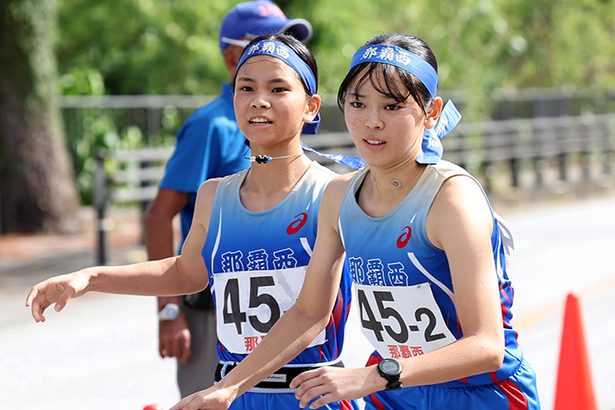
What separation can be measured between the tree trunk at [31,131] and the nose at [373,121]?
12090 millimetres

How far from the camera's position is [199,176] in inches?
203

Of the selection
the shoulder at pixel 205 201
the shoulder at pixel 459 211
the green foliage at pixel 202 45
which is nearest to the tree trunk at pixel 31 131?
the green foliage at pixel 202 45

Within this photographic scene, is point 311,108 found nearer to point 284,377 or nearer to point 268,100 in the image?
point 268,100

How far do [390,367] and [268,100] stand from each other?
1282 millimetres

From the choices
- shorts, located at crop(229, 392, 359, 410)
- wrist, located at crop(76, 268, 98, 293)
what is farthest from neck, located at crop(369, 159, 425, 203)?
wrist, located at crop(76, 268, 98, 293)

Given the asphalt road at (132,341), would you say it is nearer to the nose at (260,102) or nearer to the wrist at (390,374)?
the nose at (260,102)

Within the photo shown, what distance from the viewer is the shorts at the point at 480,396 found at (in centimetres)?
362

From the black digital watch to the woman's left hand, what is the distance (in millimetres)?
61

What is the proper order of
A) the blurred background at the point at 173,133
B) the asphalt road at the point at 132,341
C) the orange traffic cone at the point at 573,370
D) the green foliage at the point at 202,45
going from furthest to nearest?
the green foliage at the point at 202,45, the blurred background at the point at 173,133, the asphalt road at the point at 132,341, the orange traffic cone at the point at 573,370

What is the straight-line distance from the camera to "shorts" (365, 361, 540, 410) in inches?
143

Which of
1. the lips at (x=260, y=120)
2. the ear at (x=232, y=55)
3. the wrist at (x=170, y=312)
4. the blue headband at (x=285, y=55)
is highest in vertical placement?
the ear at (x=232, y=55)

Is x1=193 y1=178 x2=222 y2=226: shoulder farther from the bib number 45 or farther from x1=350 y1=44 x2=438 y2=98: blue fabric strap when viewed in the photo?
x1=350 y1=44 x2=438 y2=98: blue fabric strap

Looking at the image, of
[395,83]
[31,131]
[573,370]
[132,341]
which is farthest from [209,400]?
[31,131]

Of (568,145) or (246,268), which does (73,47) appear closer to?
(568,145)
